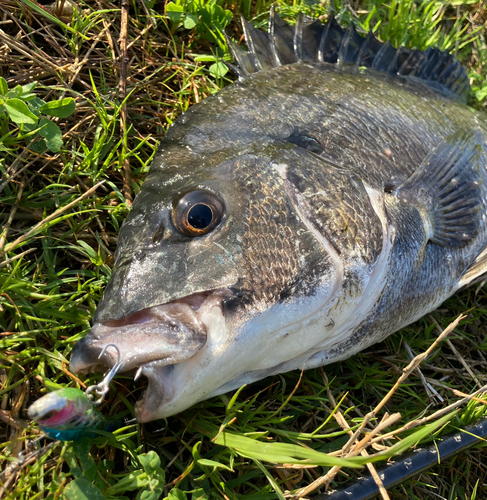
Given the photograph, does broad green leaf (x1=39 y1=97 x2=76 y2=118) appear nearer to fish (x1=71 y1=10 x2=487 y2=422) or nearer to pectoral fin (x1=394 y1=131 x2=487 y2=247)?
fish (x1=71 y1=10 x2=487 y2=422)

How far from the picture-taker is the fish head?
1698mm

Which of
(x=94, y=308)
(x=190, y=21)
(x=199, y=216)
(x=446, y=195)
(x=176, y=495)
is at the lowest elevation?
(x=176, y=495)

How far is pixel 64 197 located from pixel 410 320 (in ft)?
6.33

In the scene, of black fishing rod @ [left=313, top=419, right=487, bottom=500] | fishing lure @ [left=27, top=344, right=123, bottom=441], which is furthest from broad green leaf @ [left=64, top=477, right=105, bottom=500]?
black fishing rod @ [left=313, top=419, right=487, bottom=500]

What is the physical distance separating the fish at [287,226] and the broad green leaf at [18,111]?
67 centimetres

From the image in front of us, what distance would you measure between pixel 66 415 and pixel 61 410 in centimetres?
6

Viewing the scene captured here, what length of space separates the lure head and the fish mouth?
5.1 inches

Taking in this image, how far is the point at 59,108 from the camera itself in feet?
8.09

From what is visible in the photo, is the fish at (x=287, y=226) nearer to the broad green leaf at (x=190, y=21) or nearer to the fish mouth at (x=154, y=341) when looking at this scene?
the fish mouth at (x=154, y=341)

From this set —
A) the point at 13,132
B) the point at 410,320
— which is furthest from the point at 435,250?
the point at 13,132

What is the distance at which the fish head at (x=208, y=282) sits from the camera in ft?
5.57

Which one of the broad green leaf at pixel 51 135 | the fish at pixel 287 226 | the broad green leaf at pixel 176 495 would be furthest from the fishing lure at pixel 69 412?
the broad green leaf at pixel 51 135

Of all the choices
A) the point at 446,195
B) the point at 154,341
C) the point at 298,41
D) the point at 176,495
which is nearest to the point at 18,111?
the point at 154,341

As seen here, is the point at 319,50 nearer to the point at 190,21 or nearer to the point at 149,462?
the point at 190,21
